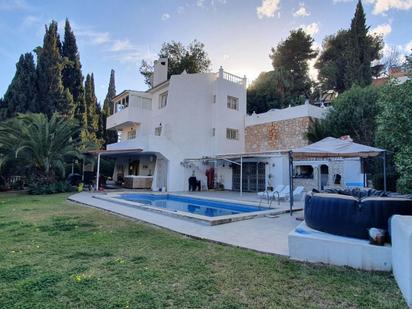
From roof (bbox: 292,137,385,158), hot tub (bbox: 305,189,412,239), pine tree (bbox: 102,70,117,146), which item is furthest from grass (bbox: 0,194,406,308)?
pine tree (bbox: 102,70,117,146)

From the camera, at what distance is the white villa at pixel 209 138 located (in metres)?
23.4

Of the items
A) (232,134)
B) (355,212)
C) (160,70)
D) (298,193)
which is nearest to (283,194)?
(298,193)

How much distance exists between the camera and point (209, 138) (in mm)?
A: 27000

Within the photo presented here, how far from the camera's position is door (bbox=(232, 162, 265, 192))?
2438cm

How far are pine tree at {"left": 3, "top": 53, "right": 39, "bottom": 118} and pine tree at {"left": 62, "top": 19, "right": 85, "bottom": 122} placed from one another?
17.0 ft

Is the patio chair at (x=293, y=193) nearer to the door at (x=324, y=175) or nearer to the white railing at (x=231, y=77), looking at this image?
the door at (x=324, y=175)

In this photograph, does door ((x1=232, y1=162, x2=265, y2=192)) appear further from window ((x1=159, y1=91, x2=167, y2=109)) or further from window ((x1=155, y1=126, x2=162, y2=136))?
window ((x1=159, y1=91, x2=167, y2=109))

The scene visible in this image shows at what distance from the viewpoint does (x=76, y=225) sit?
9.52 metres

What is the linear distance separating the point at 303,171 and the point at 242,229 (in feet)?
50.0

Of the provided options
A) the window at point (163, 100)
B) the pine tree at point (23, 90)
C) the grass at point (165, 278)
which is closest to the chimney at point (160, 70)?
the window at point (163, 100)

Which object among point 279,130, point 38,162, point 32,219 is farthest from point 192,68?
point 32,219

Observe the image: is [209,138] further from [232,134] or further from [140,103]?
[140,103]

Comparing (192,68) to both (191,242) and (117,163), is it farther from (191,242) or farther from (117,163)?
(191,242)

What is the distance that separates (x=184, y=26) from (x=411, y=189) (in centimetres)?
1550
